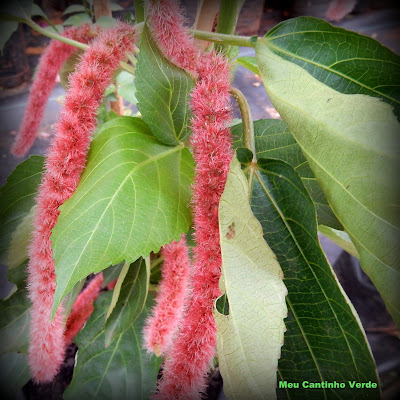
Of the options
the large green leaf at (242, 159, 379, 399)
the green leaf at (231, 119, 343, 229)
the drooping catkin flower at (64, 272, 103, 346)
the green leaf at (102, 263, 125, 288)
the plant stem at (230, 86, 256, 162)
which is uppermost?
the plant stem at (230, 86, 256, 162)

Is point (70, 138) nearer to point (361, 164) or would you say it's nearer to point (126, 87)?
point (361, 164)

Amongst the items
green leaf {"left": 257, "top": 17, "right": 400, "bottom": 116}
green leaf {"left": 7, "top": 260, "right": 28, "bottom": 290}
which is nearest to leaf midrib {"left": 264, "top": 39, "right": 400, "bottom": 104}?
green leaf {"left": 257, "top": 17, "right": 400, "bottom": 116}

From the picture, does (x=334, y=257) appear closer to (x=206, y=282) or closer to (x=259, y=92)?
(x=259, y=92)

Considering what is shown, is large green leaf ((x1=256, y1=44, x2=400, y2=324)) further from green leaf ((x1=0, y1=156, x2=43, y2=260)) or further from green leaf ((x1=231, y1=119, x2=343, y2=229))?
green leaf ((x1=0, y1=156, x2=43, y2=260))

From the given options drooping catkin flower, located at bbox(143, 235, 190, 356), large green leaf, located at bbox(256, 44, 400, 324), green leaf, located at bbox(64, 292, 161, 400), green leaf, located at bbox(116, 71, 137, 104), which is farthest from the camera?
green leaf, located at bbox(116, 71, 137, 104)

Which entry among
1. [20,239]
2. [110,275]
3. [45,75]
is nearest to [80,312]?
[110,275]

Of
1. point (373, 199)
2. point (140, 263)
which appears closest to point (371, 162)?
point (373, 199)

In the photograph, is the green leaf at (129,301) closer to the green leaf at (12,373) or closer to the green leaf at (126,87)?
the green leaf at (12,373)
